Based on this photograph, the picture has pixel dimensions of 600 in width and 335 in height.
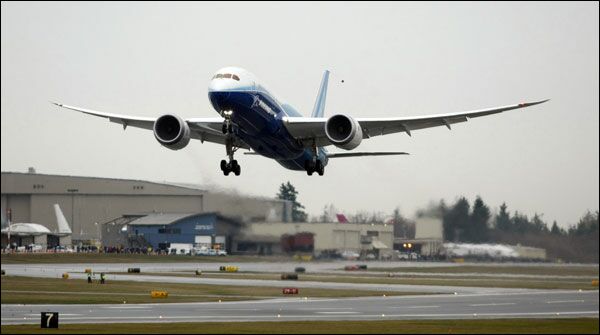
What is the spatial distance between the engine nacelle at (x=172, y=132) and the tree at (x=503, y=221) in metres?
50.1

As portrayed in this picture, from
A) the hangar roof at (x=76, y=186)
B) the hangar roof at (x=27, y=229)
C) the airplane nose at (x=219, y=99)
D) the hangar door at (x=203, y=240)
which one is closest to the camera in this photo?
the airplane nose at (x=219, y=99)

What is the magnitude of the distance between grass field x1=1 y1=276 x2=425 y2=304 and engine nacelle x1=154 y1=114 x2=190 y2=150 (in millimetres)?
28312

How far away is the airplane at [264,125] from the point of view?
162 ft

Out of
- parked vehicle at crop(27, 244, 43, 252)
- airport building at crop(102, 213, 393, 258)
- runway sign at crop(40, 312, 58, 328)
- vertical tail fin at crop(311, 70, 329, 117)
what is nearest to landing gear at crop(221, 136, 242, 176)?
runway sign at crop(40, 312, 58, 328)

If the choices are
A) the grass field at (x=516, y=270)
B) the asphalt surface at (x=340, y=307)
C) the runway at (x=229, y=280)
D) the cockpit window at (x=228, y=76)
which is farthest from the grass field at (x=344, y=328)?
the grass field at (x=516, y=270)

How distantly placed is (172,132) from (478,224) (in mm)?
49298

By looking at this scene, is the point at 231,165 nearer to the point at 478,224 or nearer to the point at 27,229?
the point at 478,224

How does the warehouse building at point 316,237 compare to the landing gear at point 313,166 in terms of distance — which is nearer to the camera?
the landing gear at point 313,166

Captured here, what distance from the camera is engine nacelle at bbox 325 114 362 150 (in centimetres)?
5262

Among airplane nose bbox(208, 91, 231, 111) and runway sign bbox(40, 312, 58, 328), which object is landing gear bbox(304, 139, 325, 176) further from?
runway sign bbox(40, 312, 58, 328)

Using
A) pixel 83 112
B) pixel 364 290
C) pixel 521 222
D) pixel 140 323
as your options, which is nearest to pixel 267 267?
pixel 364 290

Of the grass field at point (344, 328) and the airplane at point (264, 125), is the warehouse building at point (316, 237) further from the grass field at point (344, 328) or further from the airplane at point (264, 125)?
the airplane at point (264, 125)

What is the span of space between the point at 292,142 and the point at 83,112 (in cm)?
1145

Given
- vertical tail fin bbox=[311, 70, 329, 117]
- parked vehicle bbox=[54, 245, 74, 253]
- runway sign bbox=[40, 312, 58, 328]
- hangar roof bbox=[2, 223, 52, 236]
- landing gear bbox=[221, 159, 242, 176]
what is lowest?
runway sign bbox=[40, 312, 58, 328]
